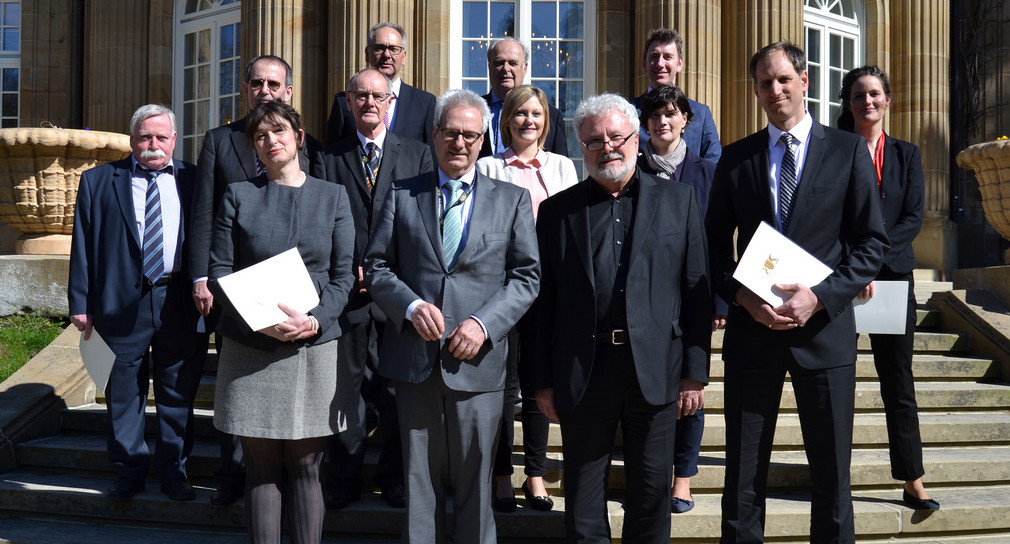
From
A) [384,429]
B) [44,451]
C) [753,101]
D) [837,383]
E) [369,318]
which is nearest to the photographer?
[837,383]

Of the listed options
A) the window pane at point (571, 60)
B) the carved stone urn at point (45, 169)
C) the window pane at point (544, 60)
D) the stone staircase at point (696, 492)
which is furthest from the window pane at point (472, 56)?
the stone staircase at point (696, 492)

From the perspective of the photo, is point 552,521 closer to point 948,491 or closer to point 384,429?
point 384,429

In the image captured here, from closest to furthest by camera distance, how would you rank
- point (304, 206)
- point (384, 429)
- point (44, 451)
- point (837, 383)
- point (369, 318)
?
point (837, 383), point (304, 206), point (369, 318), point (384, 429), point (44, 451)

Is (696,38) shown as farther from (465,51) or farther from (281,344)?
(281,344)

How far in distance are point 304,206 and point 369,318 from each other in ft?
2.24

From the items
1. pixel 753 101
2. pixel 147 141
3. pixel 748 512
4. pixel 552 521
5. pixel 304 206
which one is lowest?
pixel 552 521

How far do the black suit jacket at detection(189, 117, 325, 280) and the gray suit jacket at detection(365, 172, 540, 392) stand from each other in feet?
3.08

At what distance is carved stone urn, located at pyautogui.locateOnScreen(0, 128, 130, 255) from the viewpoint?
7348 millimetres

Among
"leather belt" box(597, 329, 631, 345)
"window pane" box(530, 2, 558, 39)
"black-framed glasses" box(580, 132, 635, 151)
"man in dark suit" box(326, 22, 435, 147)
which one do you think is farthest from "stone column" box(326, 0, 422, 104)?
"leather belt" box(597, 329, 631, 345)

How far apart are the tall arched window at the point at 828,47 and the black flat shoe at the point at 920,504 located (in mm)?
7733

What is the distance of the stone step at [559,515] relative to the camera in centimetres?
436

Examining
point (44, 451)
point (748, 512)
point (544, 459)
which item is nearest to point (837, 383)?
point (748, 512)

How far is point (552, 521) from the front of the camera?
437 centimetres

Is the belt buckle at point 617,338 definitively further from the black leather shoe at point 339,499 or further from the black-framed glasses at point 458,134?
the black leather shoe at point 339,499
